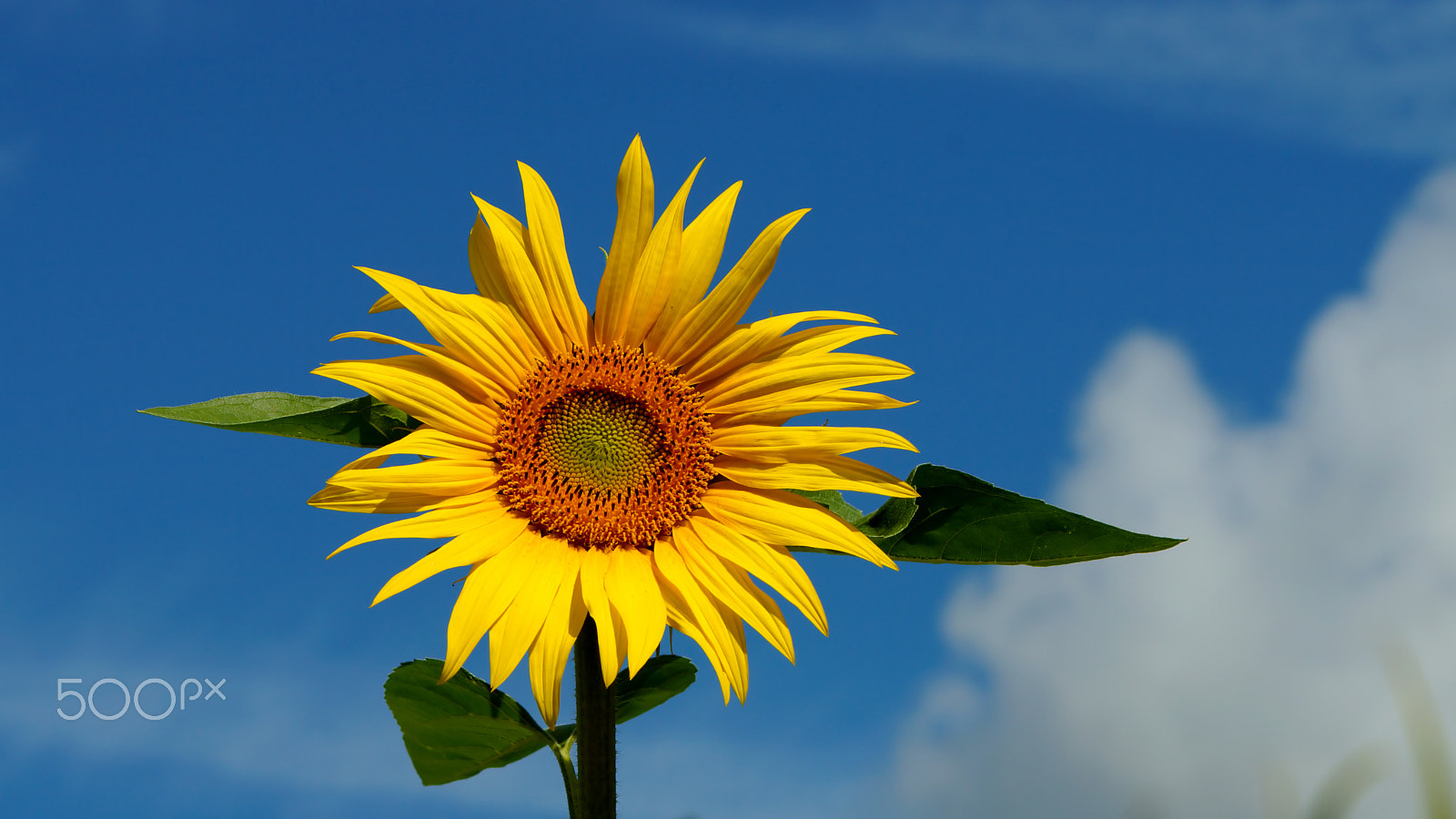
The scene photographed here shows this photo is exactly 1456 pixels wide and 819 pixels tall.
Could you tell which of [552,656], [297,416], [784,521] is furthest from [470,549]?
[784,521]

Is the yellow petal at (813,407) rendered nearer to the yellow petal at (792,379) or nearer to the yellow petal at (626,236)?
the yellow petal at (792,379)

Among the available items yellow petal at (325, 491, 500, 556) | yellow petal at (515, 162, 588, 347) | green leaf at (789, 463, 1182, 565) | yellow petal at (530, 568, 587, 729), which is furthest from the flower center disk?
green leaf at (789, 463, 1182, 565)

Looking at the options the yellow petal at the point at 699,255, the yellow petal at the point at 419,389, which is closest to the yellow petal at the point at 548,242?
the yellow petal at the point at 699,255

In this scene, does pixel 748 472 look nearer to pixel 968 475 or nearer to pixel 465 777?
pixel 968 475

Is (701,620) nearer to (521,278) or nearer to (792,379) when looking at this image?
(792,379)

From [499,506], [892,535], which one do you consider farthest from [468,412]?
[892,535]

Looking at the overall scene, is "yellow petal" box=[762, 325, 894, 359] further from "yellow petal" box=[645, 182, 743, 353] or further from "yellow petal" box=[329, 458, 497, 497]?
"yellow petal" box=[329, 458, 497, 497]
